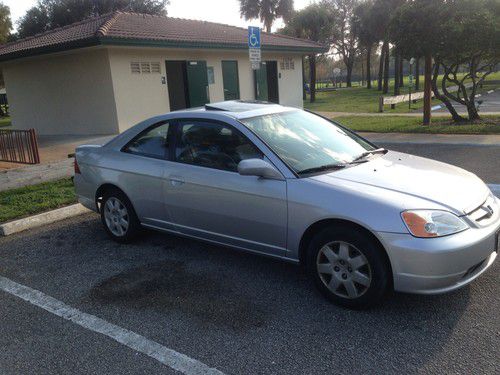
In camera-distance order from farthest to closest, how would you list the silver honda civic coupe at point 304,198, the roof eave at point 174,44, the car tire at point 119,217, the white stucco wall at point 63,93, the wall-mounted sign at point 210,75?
the wall-mounted sign at point 210,75
the white stucco wall at point 63,93
the roof eave at point 174,44
the car tire at point 119,217
the silver honda civic coupe at point 304,198

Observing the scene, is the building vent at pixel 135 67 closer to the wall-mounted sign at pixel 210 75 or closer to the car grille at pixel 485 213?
the wall-mounted sign at pixel 210 75

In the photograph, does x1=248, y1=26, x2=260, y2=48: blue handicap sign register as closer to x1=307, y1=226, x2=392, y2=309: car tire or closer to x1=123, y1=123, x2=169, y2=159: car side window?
x1=123, y1=123, x2=169, y2=159: car side window

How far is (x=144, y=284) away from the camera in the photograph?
4.23 metres

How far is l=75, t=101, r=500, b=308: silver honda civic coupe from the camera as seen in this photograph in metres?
3.28

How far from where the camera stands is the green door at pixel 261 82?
1916 centimetres

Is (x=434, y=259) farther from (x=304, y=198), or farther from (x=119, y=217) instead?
(x=119, y=217)

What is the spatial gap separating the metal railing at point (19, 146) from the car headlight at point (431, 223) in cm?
859

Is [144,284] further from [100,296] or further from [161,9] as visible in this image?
[161,9]

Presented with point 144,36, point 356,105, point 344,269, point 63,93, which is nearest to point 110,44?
point 144,36

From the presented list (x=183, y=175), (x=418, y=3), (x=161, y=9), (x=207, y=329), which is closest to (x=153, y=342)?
(x=207, y=329)

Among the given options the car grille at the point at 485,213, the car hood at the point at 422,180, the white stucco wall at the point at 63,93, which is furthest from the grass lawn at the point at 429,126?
the car grille at the point at 485,213

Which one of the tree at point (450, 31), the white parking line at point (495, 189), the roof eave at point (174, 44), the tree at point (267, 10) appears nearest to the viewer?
the white parking line at point (495, 189)

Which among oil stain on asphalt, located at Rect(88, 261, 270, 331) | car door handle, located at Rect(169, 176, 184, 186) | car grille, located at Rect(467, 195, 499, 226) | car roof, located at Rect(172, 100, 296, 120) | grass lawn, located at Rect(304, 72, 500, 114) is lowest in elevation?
grass lawn, located at Rect(304, 72, 500, 114)

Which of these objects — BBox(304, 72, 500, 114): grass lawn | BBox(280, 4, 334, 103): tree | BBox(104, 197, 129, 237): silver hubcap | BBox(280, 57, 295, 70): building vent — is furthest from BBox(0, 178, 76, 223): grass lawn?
BBox(280, 4, 334, 103): tree
